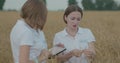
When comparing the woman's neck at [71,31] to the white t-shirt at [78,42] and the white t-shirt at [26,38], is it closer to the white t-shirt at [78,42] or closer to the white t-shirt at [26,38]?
the white t-shirt at [78,42]

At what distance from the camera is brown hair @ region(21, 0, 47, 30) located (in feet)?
8.57

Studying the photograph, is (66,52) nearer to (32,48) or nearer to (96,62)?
(32,48)

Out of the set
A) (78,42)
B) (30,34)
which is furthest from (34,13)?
(78,42)

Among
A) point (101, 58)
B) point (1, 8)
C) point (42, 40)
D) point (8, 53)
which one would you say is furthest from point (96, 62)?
point (1, 8)

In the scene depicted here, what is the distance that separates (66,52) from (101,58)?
1724mm

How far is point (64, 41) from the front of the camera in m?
3.41

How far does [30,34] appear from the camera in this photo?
2641 millimetres

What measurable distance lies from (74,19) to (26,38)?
79 cm

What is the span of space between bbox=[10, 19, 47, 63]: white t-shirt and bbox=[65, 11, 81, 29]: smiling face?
0.57m

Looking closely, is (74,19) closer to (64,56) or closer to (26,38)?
(64,56)

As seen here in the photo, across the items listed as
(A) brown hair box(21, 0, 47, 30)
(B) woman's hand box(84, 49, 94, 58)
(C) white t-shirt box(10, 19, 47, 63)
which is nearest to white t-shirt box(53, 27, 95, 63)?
(B) woman's hand box(84, 49, 94, 58)

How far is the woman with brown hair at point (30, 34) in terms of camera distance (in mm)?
2580

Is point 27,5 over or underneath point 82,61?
over

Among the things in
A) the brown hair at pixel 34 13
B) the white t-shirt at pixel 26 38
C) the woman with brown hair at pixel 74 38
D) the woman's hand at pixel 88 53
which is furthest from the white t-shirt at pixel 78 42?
the brown hair at pixel 34 13
